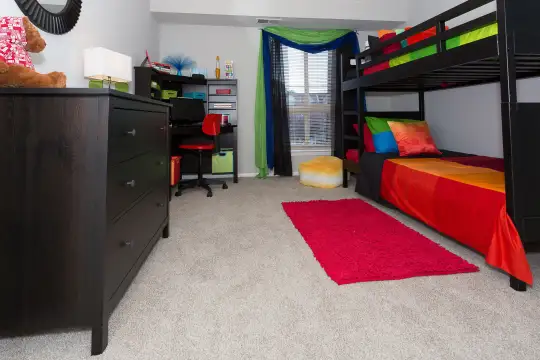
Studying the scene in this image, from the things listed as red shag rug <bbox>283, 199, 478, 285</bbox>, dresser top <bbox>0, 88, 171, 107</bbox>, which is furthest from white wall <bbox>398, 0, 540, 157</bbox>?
dresser top <bbox>0, 88, 171, 107</bbox>

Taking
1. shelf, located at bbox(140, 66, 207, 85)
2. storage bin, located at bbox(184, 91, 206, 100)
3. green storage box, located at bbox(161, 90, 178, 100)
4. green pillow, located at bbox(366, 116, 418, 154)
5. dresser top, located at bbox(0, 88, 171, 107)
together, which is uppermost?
dresser top, located at bbox(0, 88, 171, 107)

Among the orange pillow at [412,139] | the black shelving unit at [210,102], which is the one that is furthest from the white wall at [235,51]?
the orange pillow at [412,139]

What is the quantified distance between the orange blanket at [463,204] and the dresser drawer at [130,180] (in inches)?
65.0

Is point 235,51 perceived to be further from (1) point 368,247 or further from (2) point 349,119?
(1) point 368,247

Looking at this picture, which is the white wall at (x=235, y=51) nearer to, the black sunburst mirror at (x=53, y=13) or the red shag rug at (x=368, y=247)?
the red shag rug at (x=368, y=247)

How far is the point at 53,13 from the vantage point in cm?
203

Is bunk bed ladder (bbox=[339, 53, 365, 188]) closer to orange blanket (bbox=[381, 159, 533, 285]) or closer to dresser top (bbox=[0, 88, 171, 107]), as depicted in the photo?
orange blanket (bbox=[381, 159, 533, 285])

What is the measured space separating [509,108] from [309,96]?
12.4 feet

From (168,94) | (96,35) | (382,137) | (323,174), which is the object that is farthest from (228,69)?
(382,137)

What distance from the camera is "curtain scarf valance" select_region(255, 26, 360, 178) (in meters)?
4.89

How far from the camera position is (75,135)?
3.37 feet

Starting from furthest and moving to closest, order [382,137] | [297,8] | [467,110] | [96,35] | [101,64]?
[297,8] → [467,110] → [382,137] → [96,35] → [101,64]

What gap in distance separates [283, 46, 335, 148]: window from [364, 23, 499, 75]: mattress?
5.06 feet

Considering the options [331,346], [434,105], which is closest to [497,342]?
[331,346]
